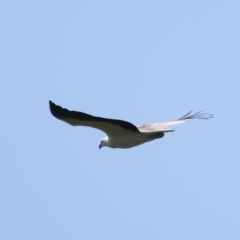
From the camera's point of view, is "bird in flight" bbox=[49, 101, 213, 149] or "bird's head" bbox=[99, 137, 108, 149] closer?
"bird in flight" bbox=[49, 101, 213, 149]

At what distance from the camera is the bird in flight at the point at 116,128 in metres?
25.5

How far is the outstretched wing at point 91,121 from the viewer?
25422 mm

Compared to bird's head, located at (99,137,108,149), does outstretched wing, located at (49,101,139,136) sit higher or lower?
lower

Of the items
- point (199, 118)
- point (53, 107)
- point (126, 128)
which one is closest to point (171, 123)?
point (199, 118)

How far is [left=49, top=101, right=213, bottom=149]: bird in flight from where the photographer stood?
25.5 metres

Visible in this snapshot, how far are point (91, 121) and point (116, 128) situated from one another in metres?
1.09

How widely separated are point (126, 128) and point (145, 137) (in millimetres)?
692

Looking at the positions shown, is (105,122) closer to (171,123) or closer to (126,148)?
(126,148)

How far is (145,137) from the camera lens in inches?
1064

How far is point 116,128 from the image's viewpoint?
26922mm

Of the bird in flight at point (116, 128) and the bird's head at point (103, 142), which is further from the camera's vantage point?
the bird's head at point (103, 142)

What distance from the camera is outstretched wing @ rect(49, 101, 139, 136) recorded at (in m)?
25.4

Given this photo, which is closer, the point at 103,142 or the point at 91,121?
the point at 91,121

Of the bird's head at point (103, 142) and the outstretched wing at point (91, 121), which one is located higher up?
the bird's head at point (103, 142)
